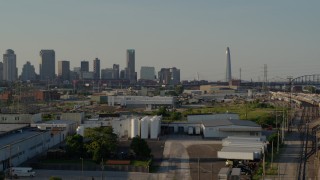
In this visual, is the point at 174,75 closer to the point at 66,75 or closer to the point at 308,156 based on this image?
the point at 66,75

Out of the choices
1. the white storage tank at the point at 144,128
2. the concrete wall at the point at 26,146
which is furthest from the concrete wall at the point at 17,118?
the white storage tank at the point at 144,128

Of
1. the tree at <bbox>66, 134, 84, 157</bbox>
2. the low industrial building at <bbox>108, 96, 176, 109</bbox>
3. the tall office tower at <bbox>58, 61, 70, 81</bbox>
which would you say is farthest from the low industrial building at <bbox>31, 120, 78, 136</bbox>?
the tall office tower at <bbox>58, 61, 70, 81</bbox>

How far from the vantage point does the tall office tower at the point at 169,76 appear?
72625mm

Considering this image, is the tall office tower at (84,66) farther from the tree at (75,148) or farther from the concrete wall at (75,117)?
the tree at (75,148)

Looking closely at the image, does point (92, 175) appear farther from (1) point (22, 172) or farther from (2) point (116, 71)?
(2) point (116, 71)

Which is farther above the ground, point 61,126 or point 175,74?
point 175,74

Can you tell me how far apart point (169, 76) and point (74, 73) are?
16.5 m

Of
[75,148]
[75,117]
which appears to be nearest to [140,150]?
[75,148]

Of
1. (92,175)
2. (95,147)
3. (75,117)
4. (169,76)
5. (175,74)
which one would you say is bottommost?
(92,175)

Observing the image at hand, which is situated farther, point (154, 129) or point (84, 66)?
point (84, 66)

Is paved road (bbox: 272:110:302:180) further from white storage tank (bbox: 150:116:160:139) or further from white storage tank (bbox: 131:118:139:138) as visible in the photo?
white storage tank (bbox: 131:118:139:138)

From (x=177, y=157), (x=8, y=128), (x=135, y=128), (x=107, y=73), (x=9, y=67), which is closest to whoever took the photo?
(x=177, y=157)

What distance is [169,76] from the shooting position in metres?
74.2

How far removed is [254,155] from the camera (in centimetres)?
906
